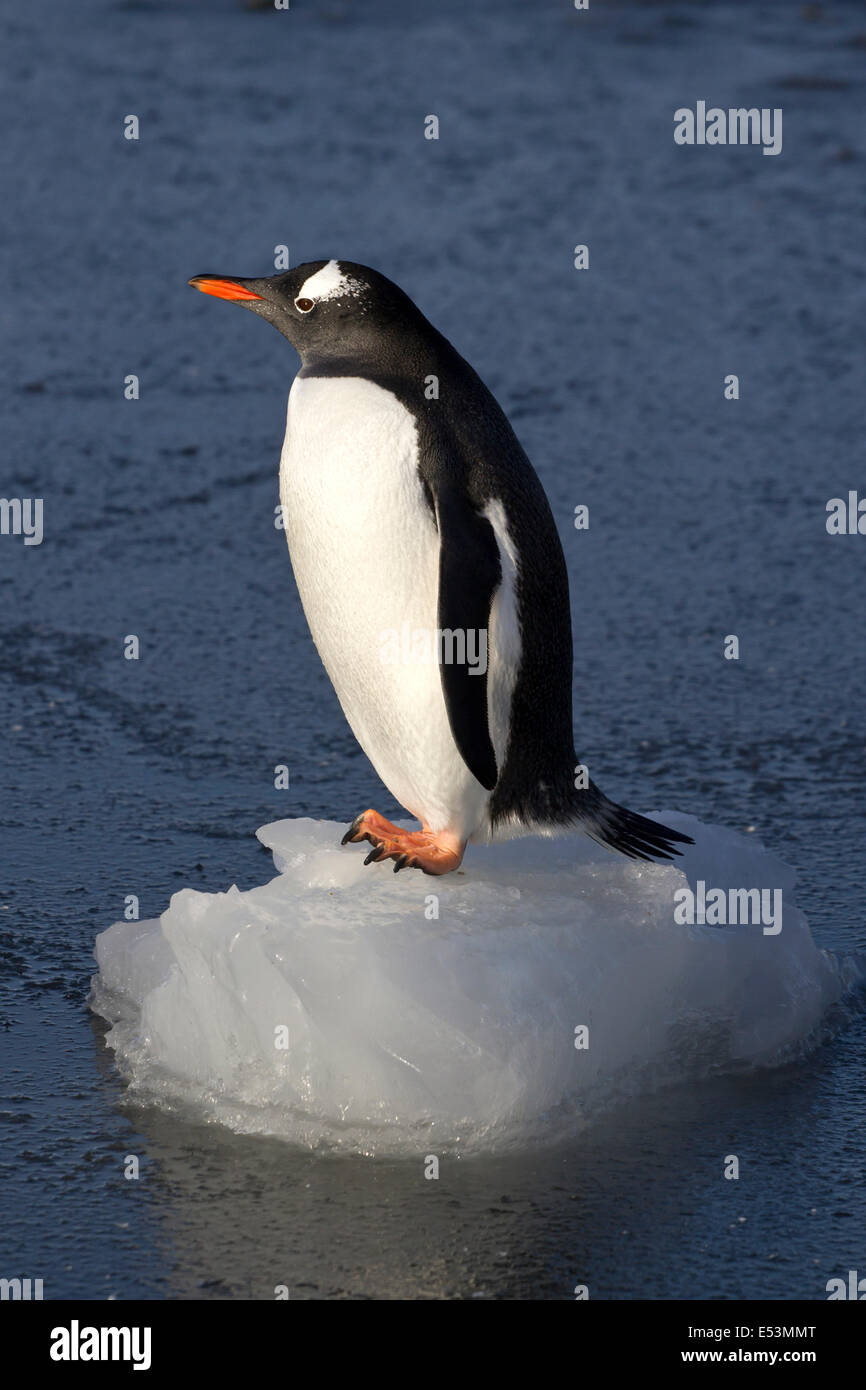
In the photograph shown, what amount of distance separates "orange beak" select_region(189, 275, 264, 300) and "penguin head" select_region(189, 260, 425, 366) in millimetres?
34

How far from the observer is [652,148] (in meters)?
8.45

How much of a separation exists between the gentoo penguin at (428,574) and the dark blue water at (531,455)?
55 centimetres

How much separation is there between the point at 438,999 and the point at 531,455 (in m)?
3.14

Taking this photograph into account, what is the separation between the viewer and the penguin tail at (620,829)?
3340 millimetres

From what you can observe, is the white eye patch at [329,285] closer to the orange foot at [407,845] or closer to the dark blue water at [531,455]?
the orange foot at [407,845]

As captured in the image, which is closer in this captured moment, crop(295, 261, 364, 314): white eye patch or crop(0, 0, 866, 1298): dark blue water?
crop(0, 0, 866, 1298): dark blue water

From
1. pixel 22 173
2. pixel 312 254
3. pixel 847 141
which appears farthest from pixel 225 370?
pixel 847 141

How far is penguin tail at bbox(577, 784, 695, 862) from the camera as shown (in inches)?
131

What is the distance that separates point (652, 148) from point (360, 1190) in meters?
6.50
